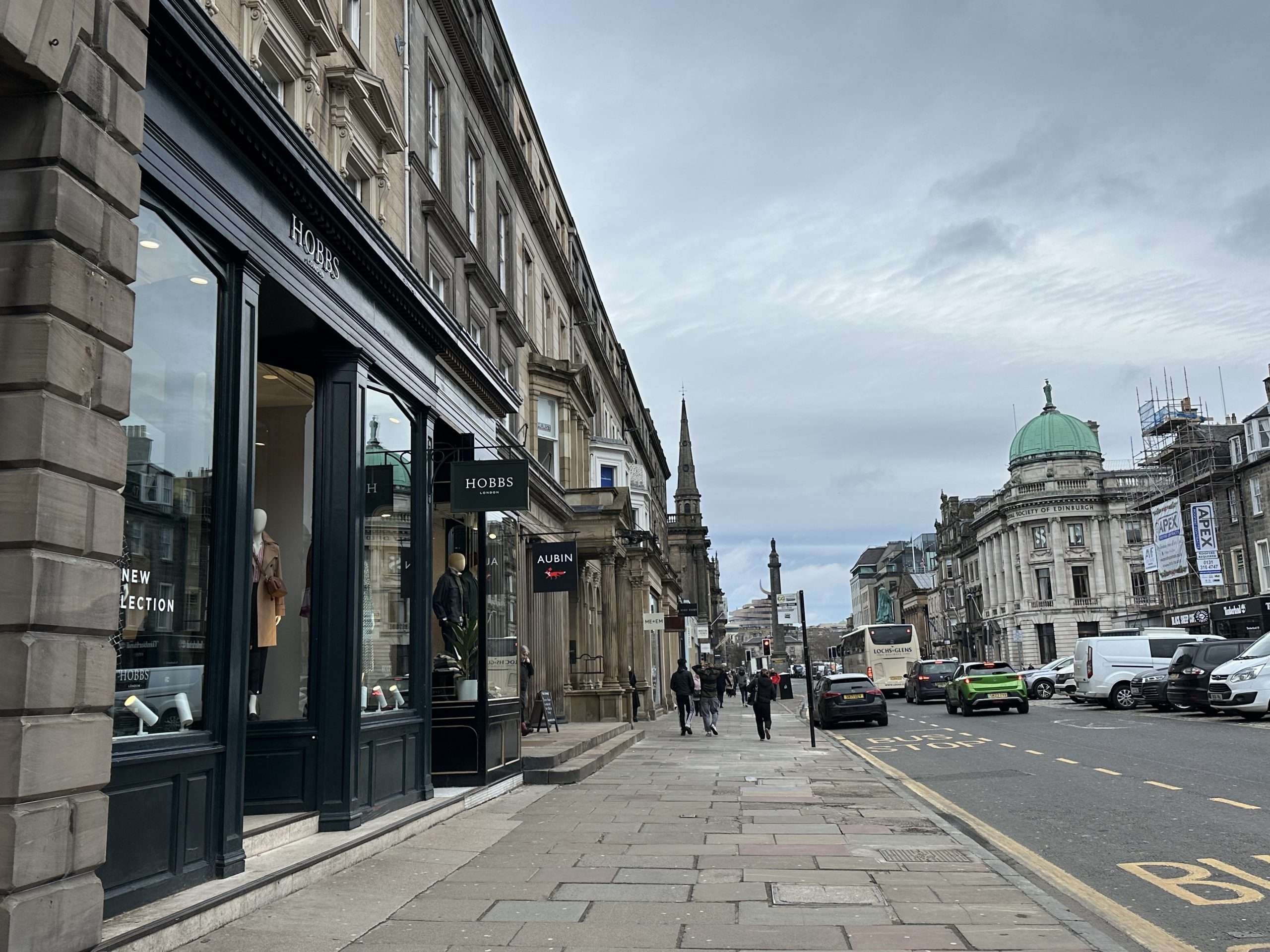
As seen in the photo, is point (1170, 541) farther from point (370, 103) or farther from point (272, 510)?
point (272, 510)

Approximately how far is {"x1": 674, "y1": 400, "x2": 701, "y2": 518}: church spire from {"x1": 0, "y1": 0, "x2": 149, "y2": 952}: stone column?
10562cm

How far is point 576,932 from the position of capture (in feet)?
19.6

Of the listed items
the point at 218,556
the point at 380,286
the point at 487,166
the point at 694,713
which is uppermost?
the point at 487,166

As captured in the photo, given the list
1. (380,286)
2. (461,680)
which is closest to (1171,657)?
(461,680)

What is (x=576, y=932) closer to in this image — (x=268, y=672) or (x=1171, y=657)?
(x=268, y=672)

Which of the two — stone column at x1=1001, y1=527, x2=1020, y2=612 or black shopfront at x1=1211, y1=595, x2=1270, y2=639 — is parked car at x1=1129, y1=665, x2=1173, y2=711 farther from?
stone column at x1=1001, y1=527, x2=1020, y2=612

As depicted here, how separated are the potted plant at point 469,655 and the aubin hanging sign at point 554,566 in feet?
28.3

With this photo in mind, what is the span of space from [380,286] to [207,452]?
3.42 m

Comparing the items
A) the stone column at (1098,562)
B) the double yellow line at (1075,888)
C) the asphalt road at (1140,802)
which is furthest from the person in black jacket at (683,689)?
the stone column at (1098,562)

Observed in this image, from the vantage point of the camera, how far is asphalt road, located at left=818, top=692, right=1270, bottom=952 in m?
6.77

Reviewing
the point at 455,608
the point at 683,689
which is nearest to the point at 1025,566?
the point at 683,689

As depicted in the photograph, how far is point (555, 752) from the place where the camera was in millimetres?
15672

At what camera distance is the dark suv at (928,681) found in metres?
42.5

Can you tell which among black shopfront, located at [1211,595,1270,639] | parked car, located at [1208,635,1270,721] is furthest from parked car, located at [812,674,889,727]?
black shopfront, located at [1211,595,1270,639]
